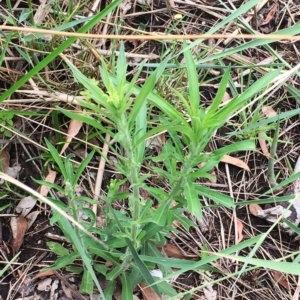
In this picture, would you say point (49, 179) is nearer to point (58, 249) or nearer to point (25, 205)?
point (25, 205)

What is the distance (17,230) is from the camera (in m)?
1.54

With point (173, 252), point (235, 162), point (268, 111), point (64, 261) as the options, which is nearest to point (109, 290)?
point (64, 261)

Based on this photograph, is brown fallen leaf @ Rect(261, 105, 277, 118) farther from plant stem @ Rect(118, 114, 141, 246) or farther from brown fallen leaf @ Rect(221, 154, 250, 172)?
plant stem @ Rect(118, 114, 141, 246)

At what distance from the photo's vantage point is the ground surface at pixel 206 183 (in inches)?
59.3

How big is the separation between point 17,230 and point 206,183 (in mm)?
661

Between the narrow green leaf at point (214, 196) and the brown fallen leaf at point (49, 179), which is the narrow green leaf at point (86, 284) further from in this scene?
the narrow green leaf at point (214, 196)

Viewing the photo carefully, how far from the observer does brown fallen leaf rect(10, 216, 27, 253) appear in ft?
5.02

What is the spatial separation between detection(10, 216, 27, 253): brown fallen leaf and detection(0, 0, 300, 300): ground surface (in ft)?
0.04

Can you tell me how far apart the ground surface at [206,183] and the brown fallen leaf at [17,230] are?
13 millimetres

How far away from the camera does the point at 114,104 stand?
952mm

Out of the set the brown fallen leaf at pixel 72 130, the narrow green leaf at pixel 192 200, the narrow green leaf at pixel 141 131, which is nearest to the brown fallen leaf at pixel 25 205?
the brown fallen leaf at pixel 72 130

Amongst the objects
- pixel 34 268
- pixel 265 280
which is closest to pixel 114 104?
pixel 34 268

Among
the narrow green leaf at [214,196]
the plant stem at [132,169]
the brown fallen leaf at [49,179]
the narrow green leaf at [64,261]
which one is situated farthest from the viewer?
the brown fallen leaf at [49,179]

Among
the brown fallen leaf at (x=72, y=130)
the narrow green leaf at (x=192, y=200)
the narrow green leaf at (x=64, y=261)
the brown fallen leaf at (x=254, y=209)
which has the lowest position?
the narrow green leaf at (x=64, y=261)
